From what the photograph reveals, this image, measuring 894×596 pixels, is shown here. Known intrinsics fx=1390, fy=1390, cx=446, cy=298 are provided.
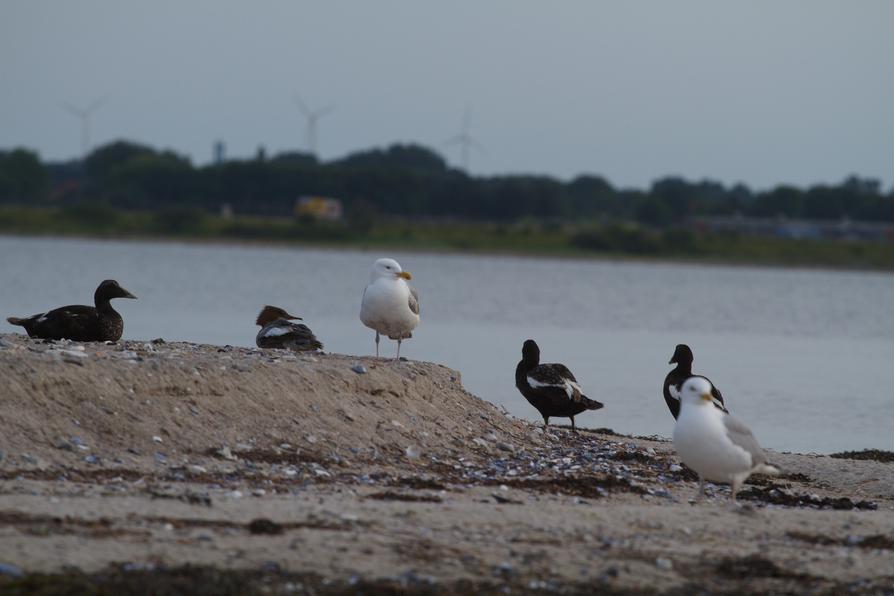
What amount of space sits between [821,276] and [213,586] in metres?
85.5

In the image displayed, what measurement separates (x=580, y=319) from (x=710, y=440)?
1319 inches

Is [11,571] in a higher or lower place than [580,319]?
higher

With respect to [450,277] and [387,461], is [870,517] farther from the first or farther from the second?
[450,277]

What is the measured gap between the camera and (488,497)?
1111 cm

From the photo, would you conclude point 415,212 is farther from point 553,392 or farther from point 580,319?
point 553,392

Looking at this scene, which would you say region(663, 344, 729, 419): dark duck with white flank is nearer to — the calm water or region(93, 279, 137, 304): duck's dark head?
the calm water

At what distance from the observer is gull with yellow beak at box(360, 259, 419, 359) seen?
49.4ft

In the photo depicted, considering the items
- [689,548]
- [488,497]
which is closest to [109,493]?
[488,497]

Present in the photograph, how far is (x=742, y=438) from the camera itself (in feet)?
37.8

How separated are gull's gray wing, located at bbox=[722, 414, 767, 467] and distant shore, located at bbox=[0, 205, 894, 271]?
72641 millimetres

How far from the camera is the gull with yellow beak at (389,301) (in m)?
15.0

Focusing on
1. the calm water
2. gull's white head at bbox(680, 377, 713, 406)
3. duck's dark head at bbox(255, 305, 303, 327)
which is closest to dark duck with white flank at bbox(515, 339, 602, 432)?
duck's dark head at bbox(255, 305, 303, 327)

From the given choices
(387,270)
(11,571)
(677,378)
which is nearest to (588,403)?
(677,378)

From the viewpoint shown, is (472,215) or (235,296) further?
(472,215)
